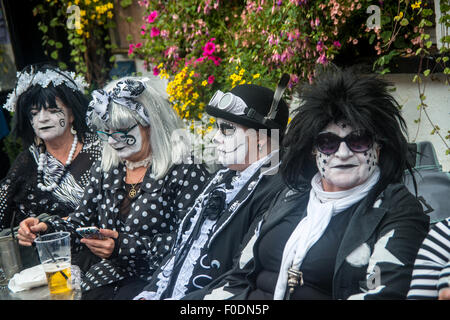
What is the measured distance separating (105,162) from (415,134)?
206cm

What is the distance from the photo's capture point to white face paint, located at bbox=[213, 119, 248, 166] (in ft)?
8.40

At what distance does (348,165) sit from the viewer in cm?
203

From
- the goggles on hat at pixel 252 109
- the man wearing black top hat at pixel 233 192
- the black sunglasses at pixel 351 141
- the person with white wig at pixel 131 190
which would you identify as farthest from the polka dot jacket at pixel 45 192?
the black sunglasses at pixel 351 141

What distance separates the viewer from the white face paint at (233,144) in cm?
256

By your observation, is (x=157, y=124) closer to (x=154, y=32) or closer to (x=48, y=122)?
(x=48, y=122)

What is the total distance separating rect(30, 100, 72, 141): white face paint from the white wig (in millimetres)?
591

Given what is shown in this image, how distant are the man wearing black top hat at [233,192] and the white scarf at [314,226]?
1.41ft

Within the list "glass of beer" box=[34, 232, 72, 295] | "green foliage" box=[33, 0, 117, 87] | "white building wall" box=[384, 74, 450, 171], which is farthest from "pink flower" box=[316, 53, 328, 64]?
→ "green foliage" box=[33, 0, 117, 87]

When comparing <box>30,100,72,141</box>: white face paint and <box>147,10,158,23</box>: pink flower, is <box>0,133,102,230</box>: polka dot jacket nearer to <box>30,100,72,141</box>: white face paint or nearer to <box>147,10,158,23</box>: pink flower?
<box>30,100,72,141</box>: white face paint

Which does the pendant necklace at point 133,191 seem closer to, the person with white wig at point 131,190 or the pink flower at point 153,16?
the person with white wig at point 131,190

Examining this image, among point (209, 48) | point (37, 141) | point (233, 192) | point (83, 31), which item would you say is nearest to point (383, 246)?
point (233, 192)
